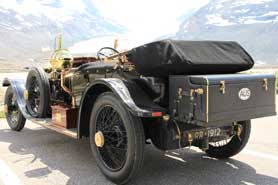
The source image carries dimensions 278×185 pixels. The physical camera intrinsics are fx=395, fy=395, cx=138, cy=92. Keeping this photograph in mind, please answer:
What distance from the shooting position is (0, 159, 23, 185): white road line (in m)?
4.39

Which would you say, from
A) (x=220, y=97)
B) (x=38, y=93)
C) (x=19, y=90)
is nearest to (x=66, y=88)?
(x=38, y=93)

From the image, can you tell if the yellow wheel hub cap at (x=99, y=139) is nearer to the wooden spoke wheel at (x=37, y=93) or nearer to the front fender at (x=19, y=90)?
the wooden spoke wheel at (x=37, y=93)

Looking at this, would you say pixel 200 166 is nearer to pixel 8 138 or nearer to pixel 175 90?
pixel 175 90

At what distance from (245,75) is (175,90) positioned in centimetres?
72

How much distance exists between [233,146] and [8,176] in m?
2.78

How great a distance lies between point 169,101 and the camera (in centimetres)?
409

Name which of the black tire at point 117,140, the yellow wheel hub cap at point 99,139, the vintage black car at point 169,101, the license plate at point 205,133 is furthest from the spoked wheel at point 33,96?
the license plate at point 205,133

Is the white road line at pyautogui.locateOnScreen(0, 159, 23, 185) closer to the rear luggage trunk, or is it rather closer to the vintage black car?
the vintage black car

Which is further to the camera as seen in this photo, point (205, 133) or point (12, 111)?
point (12, 111)

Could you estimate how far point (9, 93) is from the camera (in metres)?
7.57

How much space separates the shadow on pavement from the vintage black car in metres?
0.28

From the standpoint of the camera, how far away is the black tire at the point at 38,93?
6289 mm

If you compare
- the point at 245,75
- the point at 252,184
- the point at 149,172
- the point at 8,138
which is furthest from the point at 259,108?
the point at 8,138

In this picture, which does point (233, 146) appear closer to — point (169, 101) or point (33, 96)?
point (169, 101)
